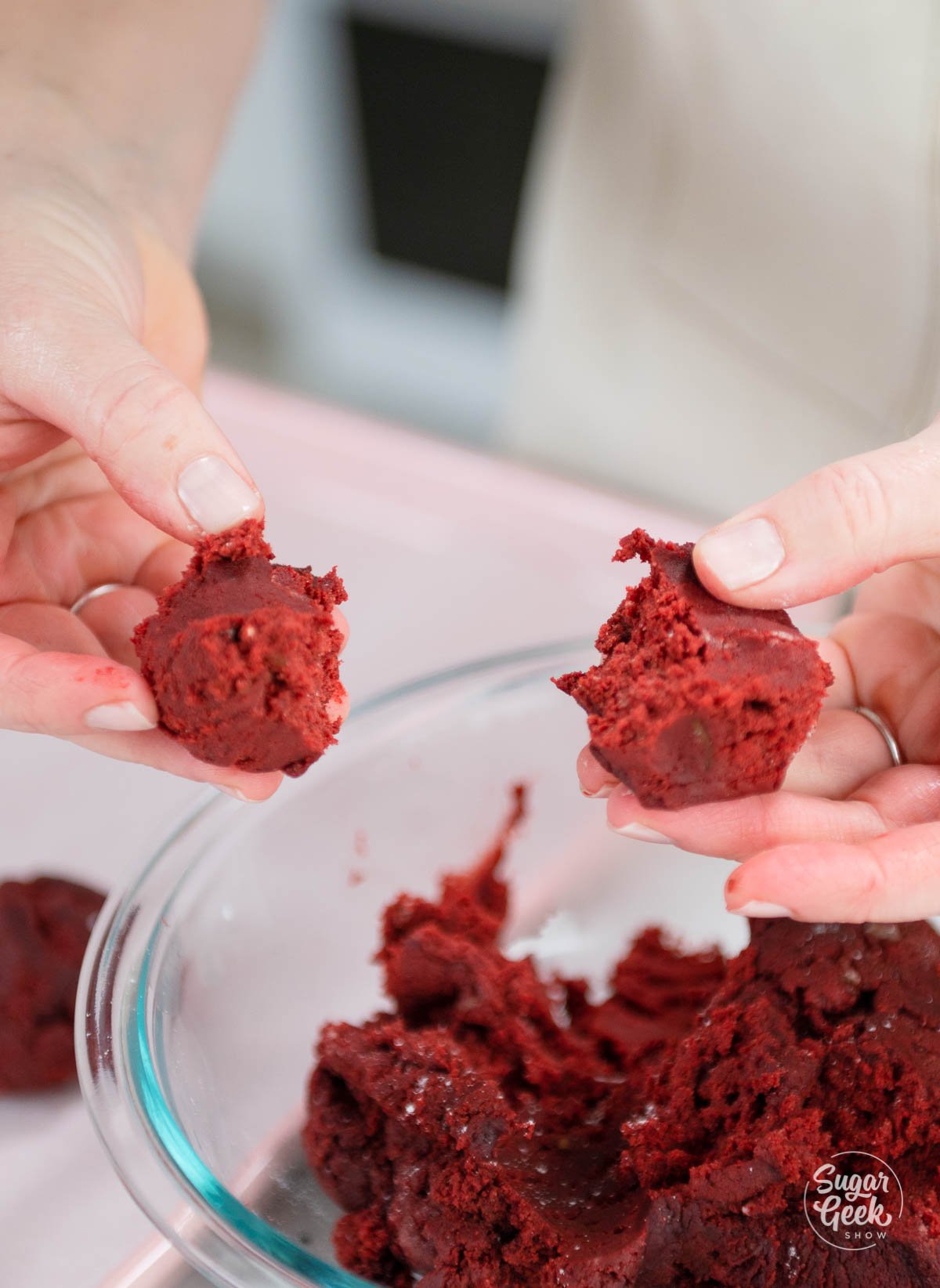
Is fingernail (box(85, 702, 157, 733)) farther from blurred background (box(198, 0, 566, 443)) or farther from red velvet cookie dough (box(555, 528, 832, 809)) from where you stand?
blurred background (box(198, 0, 566, 443))

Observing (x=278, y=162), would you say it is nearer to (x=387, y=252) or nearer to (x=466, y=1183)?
(x=387, y=252)

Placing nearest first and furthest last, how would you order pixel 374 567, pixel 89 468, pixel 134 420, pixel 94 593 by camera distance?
pixel 134 420
pixel 94 593
pixel 89 468
pixel 374 567

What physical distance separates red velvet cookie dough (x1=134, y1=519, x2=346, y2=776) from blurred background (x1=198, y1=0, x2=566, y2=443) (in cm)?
352

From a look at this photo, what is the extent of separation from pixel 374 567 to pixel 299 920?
105cm

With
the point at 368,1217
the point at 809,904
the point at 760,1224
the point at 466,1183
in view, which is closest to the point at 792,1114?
the point at 760,1224

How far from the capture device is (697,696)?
1.25m

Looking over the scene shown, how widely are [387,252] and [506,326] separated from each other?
679mm

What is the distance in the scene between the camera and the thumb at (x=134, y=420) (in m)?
1.33

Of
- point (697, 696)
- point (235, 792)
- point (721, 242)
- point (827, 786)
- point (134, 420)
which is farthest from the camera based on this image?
point (721, 242)

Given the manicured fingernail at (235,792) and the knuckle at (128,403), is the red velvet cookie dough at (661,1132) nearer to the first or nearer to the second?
the manicured fingernail at (235,792)

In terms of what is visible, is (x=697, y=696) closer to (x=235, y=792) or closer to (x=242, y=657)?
(x=242, y=657)

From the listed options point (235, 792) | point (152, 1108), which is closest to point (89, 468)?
point (235, 792)

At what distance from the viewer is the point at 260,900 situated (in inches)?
68.9

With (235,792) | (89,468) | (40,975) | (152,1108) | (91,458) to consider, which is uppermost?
(91,458)
